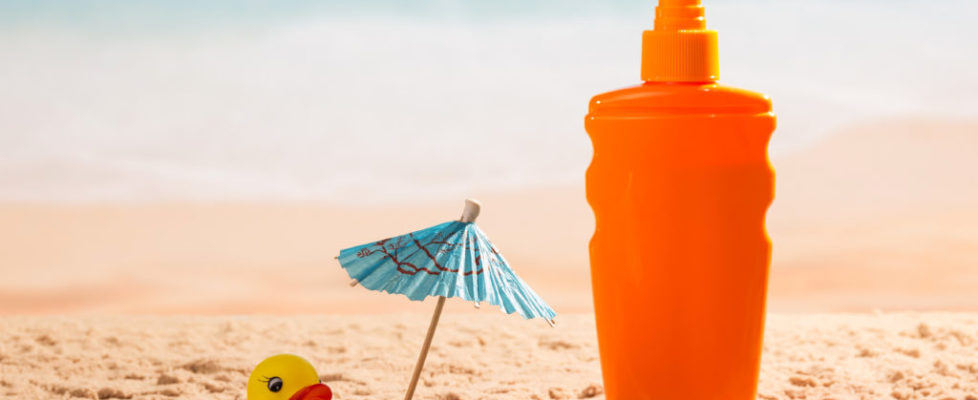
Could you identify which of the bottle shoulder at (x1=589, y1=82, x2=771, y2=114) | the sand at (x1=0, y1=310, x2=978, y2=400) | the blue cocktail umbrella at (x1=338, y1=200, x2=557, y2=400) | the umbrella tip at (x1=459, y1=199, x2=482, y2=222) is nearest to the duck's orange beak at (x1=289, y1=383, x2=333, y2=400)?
the blue cocktail umbrella at (x1=338, y1=200, x2=557, y2=400)

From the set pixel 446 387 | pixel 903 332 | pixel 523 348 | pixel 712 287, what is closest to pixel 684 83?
pixel 712 287

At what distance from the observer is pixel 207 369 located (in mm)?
1845

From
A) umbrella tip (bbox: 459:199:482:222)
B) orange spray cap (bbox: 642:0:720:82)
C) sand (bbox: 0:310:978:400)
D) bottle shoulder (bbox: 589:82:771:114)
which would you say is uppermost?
orange spray cap (bbox: 642:0:720:82)

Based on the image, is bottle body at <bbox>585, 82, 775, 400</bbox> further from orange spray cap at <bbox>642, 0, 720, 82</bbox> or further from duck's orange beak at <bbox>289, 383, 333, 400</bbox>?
duck's orange beak at <bbox>289, 383, 333, 400</bbox>

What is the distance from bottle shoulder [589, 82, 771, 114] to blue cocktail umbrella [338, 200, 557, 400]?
24 cm

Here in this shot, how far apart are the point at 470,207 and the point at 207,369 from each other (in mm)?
794

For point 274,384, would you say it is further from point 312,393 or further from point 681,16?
point 681,16

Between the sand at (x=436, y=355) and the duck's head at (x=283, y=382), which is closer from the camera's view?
the duck's head at (x=283, y=382)

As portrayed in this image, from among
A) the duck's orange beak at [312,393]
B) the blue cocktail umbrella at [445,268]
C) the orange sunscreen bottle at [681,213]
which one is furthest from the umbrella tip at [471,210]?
the duck's orange beak at [312,393]

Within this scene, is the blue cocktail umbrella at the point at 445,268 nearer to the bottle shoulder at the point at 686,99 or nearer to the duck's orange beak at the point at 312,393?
the duck's orange beak at the point at 312,393

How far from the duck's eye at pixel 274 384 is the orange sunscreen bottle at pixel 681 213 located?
0.45m

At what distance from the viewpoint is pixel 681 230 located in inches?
51.5

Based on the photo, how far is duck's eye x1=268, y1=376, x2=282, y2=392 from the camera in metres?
1.29

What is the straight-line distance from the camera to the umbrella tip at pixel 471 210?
4.25 feet
